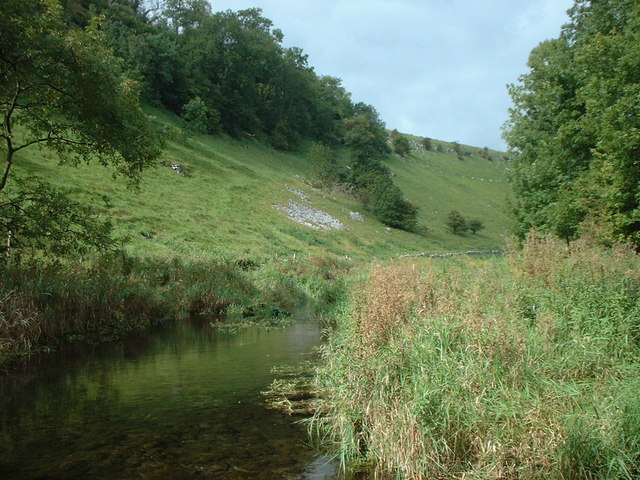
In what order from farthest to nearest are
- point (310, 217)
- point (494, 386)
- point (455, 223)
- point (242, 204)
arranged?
point (455, 223)
point (310, 217)
point (242, 204)
point (494, 386)

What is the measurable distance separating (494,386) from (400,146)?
10500 cm

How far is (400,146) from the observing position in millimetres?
107812

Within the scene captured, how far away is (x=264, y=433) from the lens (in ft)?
25.5

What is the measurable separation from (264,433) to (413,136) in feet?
443

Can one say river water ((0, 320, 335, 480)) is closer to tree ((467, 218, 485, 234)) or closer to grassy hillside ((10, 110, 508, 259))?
grassy hillside ((10, 110, 508, 259))

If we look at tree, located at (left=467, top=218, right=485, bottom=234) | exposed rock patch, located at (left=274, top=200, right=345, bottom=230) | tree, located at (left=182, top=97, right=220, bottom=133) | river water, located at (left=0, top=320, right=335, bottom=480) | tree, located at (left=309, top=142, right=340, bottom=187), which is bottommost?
river water, located at (left=0, top=320, right=335, bottom=480)

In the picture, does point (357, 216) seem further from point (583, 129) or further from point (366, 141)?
point (583, 129)

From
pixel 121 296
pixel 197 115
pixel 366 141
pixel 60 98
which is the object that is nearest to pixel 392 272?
pixel 121 296

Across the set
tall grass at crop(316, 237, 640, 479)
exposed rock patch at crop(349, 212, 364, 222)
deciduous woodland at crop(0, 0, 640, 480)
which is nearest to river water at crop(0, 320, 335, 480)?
deciduous woodland at crop(0, 0, 640, 480)

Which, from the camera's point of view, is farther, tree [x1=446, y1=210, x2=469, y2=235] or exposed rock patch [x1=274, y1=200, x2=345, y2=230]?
tree [x1=446, y1=210, x2=469, y2=235]

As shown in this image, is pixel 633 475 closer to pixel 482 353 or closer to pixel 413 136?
pixel 482 353

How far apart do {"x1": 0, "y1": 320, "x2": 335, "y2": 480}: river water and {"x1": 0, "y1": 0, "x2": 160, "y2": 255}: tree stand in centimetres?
467

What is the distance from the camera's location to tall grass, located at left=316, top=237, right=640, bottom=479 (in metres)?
5.38

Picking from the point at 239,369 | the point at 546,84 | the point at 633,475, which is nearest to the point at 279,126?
the point at 546,84
